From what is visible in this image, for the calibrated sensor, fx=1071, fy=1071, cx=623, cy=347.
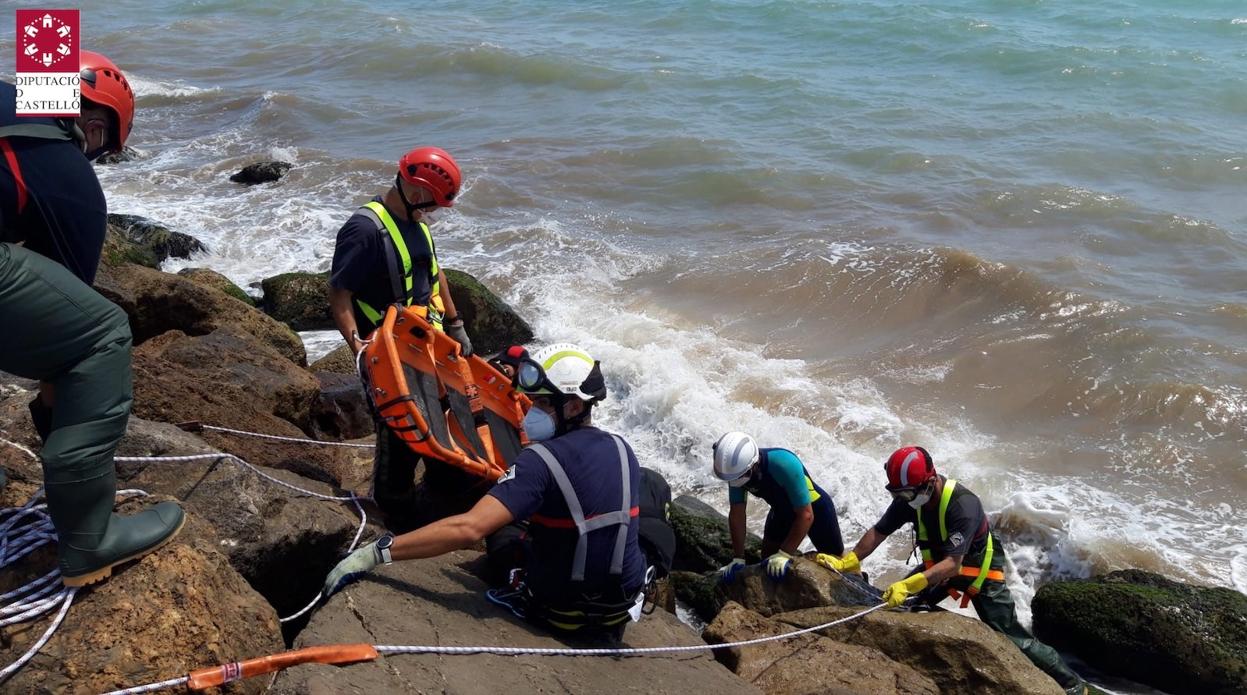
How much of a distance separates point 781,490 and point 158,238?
10610 mm

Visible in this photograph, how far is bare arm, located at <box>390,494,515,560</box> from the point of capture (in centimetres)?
422

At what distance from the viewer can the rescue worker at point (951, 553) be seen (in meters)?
6.86

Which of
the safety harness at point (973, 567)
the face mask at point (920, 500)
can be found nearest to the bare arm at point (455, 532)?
the face mask at point (920, 500)

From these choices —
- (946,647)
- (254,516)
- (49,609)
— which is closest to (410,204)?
(254,516)

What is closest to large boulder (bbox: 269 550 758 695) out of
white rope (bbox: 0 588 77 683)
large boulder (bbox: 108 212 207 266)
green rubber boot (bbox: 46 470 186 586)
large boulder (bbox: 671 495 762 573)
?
green rubber boot (bbox: 46 470 186 586)

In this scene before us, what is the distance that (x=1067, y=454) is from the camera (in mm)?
10906

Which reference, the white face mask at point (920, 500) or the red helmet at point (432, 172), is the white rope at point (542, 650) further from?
the red helmet at point (432, 172)

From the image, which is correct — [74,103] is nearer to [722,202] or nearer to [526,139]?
[722,202]

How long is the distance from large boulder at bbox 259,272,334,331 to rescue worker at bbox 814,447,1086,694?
720 cm

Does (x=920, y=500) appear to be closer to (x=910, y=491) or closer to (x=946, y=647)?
(x=910, y=491)

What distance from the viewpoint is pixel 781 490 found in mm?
7250

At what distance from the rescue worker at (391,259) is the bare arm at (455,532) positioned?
5.42ft

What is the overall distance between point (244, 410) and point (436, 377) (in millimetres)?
1389

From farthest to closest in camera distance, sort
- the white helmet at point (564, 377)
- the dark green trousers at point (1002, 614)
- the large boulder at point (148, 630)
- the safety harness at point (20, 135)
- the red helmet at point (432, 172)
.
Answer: the dark green trousers at point (1002, 614) < the red helmet at point (432, 172) < the white helmet at point (564, 377) < the large boulder at point (148, 630) < the safety harness at point (20, 135)
